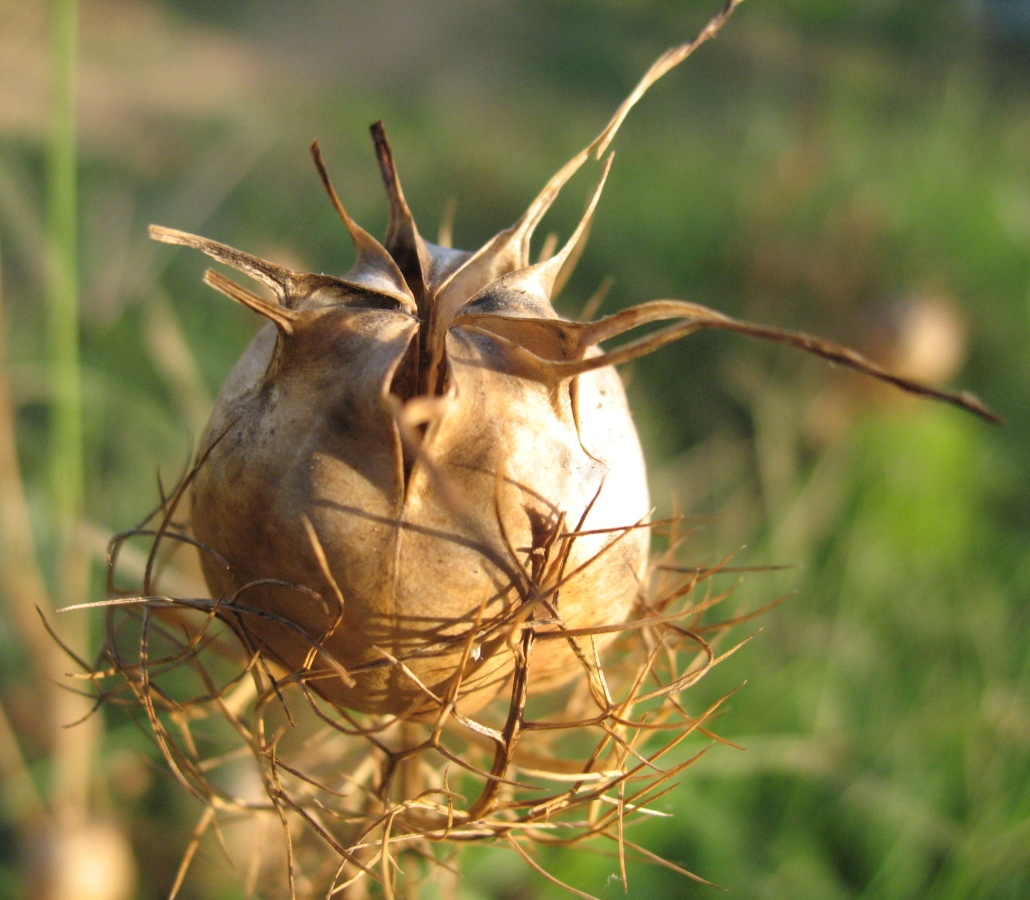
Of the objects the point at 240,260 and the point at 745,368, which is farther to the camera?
the point at 745,368

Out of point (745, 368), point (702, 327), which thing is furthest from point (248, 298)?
point (745, 368)

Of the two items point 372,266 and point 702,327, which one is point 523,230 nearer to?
point 372,266

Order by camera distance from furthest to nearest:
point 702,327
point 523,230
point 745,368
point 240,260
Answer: point 745,368, point 523,230, point 240,260, point 702,327

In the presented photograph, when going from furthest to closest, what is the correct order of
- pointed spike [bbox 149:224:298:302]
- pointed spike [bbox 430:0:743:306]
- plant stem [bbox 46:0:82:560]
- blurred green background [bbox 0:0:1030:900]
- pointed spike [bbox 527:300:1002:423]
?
1. blurred green background [bbox 0:0:1030:900]
2. plant stem [bbox 46:0:82:560]
3. pointed spike [bbox 430:0:743:306]
4. pointed spike [bbox 149:224:298:302]
5. pointed spike [bbox 527:300:1002:423]

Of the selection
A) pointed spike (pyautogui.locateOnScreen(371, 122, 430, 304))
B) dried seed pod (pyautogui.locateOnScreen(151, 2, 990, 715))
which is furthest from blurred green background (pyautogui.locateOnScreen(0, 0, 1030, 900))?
pointed spike (pyautogui.locateOnScreen(371, 122, 430, 304))

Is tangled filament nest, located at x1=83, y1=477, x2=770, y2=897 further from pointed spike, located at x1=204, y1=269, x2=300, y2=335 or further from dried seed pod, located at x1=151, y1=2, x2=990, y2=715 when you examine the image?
pointed spike, located at x1=204, y1=269, x2=300, y2=335

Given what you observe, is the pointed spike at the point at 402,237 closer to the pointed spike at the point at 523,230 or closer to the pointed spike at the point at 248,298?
the pointed spike at the point at 523,230

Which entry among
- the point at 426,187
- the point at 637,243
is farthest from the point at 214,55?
the point at 637,243
